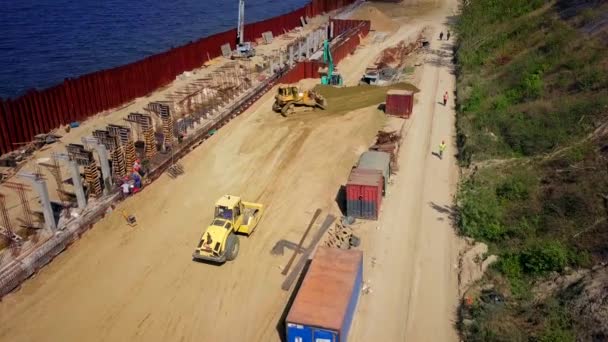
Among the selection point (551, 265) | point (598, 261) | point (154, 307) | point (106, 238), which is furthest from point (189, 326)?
point (598, 261)

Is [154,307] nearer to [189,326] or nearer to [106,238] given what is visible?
[189,326]

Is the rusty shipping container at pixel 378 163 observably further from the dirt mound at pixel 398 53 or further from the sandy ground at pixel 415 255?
the dirt mound at pixel 398 53

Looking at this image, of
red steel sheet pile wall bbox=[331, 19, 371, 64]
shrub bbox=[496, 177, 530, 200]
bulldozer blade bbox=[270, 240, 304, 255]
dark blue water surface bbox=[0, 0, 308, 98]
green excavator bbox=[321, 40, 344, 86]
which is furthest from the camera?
dark blue water surface bbox=[0, 0, 308, 98]

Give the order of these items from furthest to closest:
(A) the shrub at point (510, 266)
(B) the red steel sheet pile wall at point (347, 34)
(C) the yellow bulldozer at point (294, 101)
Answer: (B) the red steel sheet pile wall at point (347, 34), (C) the yellow bulldozer at point (294, 101), (A) the shrub at point (510, 266)

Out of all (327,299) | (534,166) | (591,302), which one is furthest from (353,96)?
(591,302)

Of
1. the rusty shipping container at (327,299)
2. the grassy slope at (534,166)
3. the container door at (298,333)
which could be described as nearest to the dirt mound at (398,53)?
the grassy slope at (534,166)

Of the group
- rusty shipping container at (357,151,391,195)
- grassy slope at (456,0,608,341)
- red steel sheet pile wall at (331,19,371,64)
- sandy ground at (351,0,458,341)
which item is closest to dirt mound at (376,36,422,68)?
red steel sheet pile wall at (331,19,371,64)

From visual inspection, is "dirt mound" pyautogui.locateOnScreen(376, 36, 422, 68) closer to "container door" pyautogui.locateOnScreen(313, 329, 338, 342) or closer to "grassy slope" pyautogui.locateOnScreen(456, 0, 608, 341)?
"grassy slope" pyautogui.locateOnScreen(456, 0, 608, 341)

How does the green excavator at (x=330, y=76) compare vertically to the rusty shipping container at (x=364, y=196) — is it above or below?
above
